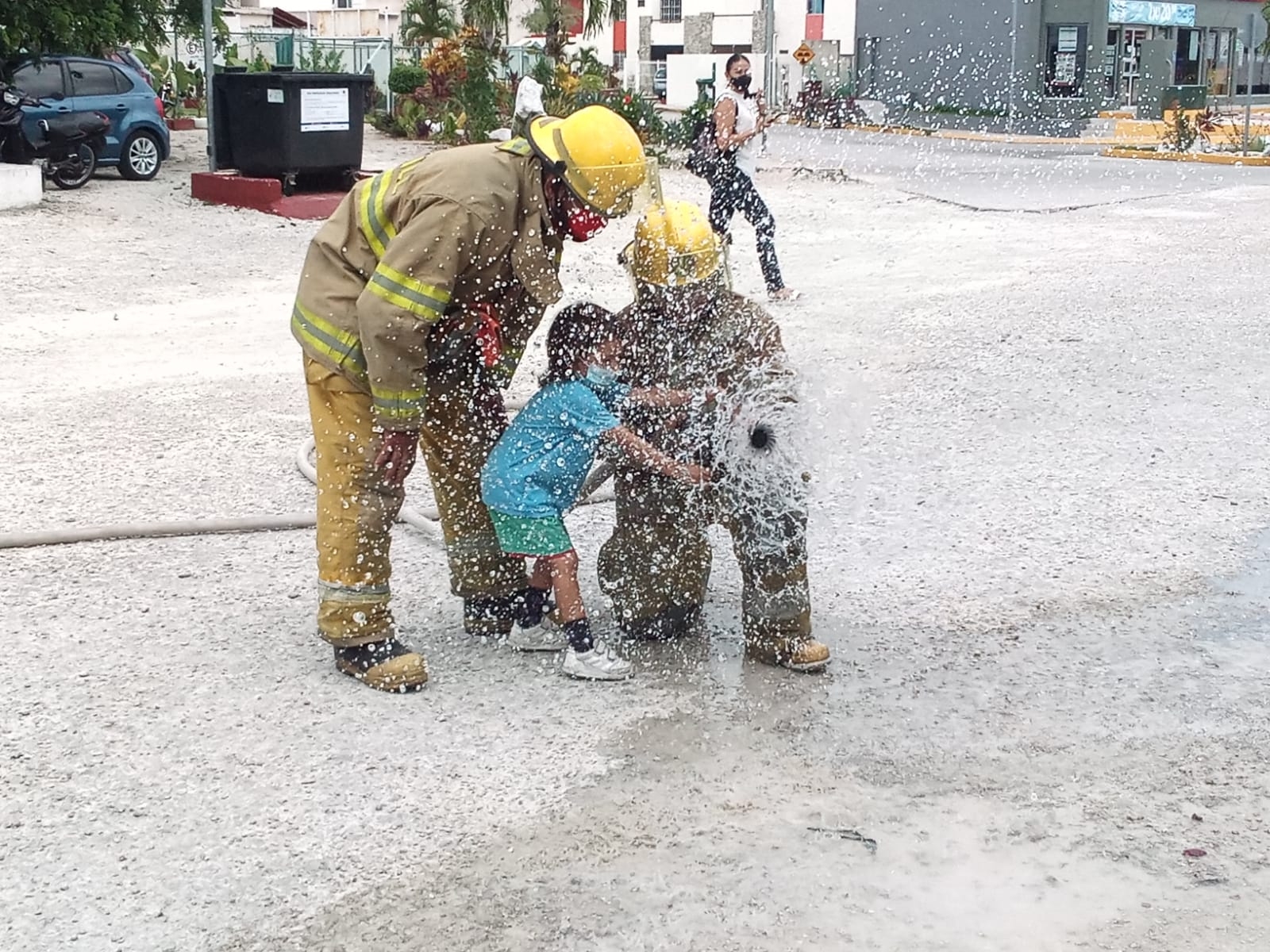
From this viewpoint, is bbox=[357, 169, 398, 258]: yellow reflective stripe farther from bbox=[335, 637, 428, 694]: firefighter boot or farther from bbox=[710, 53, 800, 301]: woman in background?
bbox=[710, 53, 800, 301]: woman in background

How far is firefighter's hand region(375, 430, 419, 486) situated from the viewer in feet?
13.2

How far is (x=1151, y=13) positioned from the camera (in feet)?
128

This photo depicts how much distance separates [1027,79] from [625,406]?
35.6 metres

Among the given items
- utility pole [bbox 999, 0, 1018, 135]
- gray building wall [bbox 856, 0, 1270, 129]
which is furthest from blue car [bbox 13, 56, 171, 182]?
gray building wall [bbox 856, 0, 1270, 129]

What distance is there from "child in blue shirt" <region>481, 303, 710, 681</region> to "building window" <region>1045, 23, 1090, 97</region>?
115 feet

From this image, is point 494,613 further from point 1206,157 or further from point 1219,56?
point 1219,56

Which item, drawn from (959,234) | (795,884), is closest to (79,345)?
(795,884)

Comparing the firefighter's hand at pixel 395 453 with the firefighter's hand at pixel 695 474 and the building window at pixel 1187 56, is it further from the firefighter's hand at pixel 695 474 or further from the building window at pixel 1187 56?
the building window at pixel 1187 56

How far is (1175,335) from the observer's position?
29.6ft

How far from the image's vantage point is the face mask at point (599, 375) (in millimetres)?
Answer: 4219

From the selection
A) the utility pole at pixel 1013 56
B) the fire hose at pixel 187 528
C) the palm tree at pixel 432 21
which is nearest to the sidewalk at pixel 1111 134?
the utility pole at pixel 1013 56

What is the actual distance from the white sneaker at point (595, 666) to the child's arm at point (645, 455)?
1.80 ft

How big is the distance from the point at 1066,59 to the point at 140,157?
2610 cm

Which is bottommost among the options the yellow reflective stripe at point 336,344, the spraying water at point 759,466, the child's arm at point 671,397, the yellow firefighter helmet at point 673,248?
the spraying water at point 759,466
